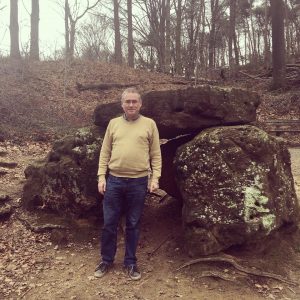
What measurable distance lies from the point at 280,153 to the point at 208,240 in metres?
1.66

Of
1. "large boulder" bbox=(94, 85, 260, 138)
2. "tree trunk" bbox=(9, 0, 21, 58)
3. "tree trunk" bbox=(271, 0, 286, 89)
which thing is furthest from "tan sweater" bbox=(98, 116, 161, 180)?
"tree trunk" bbox=(9, 0, 21, 58)

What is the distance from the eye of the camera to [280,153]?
536cm

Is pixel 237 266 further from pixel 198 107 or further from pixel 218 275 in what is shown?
pixel 198 107

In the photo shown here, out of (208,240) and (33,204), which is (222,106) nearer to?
(208,240)

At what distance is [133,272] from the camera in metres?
4.58

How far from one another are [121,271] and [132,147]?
5.15 ft

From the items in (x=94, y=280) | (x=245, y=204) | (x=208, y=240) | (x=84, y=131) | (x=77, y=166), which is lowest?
(x=94, y=280)

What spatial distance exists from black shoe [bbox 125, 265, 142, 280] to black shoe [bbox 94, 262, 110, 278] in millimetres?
269

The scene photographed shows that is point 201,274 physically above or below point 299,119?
below

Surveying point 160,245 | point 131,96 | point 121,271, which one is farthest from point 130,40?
point 121,271

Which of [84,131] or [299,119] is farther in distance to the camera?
[299,119]

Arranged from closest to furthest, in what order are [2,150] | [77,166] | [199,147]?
[199,147] → [77,166] → [2,150]

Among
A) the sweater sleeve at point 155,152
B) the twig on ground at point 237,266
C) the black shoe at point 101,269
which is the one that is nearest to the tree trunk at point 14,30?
the sweater sleeve at point 155,152

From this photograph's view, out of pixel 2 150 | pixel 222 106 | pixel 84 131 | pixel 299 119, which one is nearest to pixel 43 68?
pixel 2 150
